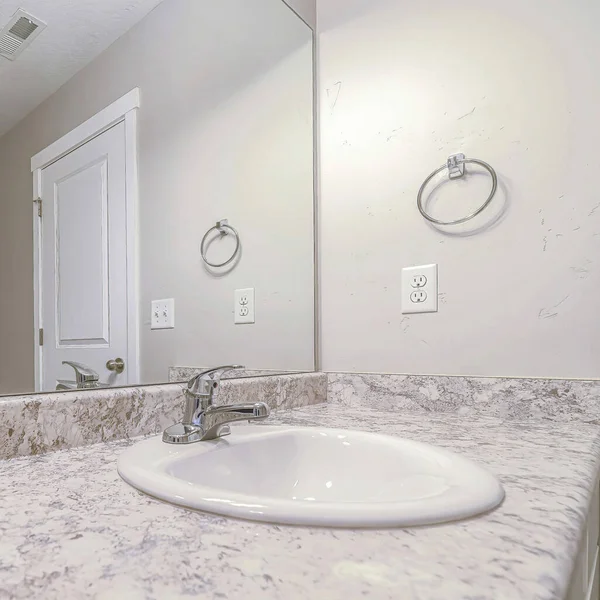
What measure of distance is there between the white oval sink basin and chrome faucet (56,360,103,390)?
0.18m

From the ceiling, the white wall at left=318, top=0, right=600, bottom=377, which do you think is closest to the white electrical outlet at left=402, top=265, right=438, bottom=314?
the white wall at left=318, top=0, right=600, bottom=377

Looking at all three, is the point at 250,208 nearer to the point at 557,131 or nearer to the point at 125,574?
the point at 557,131

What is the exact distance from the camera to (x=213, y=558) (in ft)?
1.19

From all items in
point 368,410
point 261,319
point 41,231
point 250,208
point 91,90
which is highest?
point 91,90

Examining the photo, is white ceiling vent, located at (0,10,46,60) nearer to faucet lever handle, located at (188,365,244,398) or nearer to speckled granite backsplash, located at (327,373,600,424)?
faucet lever handle, located at (188,365,244,398)

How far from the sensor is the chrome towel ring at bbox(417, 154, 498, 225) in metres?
1.05

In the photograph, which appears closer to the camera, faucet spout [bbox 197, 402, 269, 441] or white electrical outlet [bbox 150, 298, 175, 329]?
faucet spout [bbox 197, 402, 269, 441]

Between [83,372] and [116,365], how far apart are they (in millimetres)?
69

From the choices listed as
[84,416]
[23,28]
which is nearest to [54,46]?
[23,28]

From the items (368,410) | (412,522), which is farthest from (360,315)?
(412,522)

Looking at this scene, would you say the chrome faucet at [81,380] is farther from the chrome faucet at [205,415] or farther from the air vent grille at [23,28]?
the air vent grille at [23,28]

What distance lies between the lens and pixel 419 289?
1.16 metres

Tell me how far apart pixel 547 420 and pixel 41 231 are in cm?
103

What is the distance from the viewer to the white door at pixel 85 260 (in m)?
0.80
